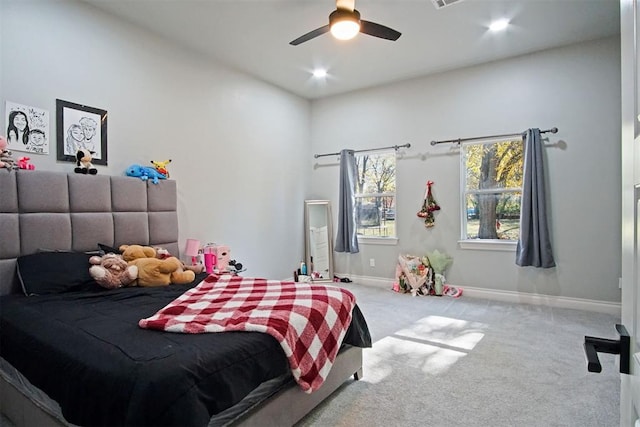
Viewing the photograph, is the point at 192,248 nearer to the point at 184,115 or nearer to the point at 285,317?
the point at 184,115

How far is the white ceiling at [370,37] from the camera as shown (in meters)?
3.22

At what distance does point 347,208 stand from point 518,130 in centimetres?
246

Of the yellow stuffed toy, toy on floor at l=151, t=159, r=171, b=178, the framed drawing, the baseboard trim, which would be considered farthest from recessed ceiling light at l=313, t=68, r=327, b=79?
the baseboard trim

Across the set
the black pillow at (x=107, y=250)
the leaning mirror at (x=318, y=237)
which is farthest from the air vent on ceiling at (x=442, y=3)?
the black pillow at (x=107, y=250)

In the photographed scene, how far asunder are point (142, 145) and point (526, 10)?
390 centimetres

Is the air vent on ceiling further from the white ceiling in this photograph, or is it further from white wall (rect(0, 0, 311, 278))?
white wall (rect(0, 0, 311, 278))

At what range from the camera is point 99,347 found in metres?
1.45

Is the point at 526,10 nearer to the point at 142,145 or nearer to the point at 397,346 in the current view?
the point at 397,346

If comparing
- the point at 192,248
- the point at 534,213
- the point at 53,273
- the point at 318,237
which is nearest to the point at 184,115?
the point at 192,248

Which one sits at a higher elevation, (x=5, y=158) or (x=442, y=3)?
(x=442, y=3)

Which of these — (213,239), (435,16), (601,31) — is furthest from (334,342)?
(601,31)

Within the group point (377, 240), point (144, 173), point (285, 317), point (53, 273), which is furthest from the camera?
point (377, 240)

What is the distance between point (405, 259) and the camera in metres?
4.94

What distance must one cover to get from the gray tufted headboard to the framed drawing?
0.90ft
